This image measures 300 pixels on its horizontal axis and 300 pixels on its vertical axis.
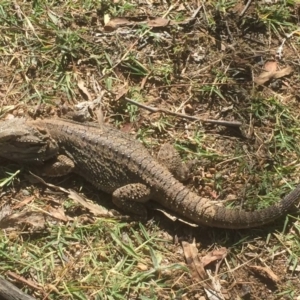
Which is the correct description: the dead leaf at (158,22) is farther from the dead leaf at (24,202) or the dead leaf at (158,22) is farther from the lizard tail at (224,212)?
the dead leaf at (24,202)

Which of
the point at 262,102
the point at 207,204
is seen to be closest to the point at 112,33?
the point at 262,102

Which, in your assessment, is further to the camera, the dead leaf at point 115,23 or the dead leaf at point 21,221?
the dead leaf at point 115,23

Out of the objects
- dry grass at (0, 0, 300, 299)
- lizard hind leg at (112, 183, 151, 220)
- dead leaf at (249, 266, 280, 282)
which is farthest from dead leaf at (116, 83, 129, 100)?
dead leaf at (249, 266, 280, 282)

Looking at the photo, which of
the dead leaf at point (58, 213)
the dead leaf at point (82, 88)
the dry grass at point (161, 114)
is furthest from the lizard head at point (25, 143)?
the dead leaf at point (82, 88)

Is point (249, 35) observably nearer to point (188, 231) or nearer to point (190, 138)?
point (190, 138)

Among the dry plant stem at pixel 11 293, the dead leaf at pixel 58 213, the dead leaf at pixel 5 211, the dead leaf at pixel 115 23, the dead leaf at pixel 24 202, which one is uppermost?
the dead leaf at pixel 115 23

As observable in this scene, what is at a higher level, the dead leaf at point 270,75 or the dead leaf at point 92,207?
the dead leaf at point 270,75

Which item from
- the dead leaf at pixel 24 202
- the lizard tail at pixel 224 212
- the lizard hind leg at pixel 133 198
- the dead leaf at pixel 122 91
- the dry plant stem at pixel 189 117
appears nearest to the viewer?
the lizard tail at pixel 224 212

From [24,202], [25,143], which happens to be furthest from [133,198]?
[25,143]
